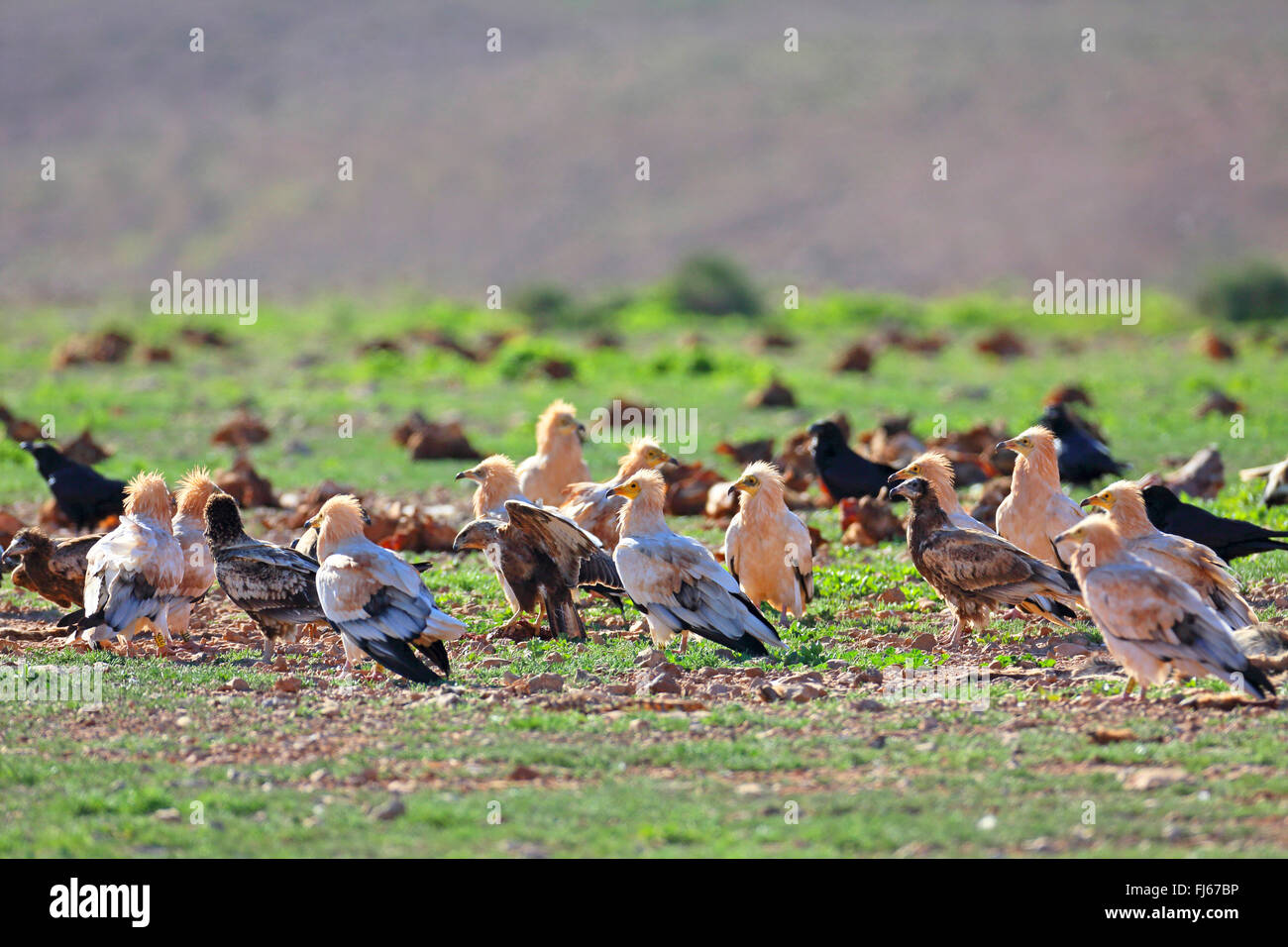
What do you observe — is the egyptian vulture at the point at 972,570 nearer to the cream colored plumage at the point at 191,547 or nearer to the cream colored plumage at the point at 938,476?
the cream colored plumage at the point at 938,476

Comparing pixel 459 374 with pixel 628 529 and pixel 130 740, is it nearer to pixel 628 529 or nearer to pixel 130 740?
pixel 628 529

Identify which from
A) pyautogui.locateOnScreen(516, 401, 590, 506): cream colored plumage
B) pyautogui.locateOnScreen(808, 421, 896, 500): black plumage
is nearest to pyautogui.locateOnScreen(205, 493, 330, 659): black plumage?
pyautogui.locateOnScreen(516, 401, 590, 506): cream colored plumage

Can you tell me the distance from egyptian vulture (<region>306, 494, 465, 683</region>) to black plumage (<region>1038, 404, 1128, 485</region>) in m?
7.65

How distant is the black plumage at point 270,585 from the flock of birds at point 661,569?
0.04 ft

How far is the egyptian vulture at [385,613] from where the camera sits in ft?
27.8

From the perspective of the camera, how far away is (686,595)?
29.9ft

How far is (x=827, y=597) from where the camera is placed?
36.2 ft

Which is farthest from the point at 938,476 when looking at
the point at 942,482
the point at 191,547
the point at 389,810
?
the point at 389,810

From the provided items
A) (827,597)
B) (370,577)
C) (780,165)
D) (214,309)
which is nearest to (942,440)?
(827,597)

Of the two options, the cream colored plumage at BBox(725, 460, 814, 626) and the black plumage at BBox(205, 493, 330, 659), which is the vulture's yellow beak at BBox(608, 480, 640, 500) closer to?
the cream colored plumage at BBox(725, 460, 814, 626)

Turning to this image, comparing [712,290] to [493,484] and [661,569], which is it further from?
[661,569]

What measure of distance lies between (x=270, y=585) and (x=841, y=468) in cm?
639

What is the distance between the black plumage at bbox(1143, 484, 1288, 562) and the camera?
10719 millimetres
